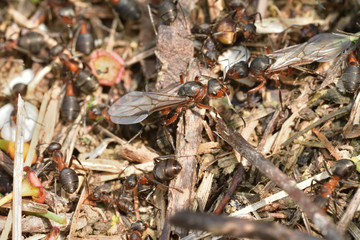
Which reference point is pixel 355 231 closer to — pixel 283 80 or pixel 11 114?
pixel 283 80

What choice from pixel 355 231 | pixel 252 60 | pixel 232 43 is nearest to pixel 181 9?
pixel 232 43

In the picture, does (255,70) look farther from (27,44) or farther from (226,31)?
(27,44)

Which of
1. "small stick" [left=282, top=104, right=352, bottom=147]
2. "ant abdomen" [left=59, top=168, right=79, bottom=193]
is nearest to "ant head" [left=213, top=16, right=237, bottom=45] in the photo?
"small stick" [left=282, top=104, right=352, bottom=147]

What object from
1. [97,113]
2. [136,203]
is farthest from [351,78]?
[97,113]

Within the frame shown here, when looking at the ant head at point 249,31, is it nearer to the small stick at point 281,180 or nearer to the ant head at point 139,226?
the small stick at point 281,180

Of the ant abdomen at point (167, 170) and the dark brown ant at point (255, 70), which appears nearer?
the ant abdomen at point (167, 170)

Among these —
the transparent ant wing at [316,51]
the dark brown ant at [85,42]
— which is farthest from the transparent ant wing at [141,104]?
the dark brown ant at [85,42]

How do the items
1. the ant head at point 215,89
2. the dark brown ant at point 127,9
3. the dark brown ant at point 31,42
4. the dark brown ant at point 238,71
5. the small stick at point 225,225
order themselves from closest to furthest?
the small stick at point 225,225
the ant head at point 215,89
the dark brown ant at point 238,71
the dark brown ant at point 127,9
the dark brown ant at point 31,42
